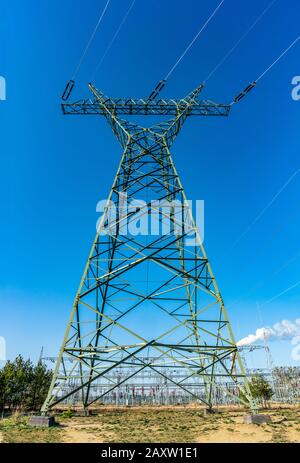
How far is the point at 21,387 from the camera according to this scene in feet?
121

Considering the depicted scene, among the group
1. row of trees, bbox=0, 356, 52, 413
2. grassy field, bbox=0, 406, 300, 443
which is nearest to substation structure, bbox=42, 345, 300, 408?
row of trees, bbox=0, 356, 52, 413

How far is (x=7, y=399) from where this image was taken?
3609cm

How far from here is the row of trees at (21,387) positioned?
34.5 m

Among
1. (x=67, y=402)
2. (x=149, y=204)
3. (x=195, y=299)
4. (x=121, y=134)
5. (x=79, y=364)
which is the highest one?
(x=121, y=134)

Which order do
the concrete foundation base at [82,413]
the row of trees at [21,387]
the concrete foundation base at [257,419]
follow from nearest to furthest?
the concrete foundation base at [257,419] < the concrete foundation base at [82,413] < the row of trees at [21,387]

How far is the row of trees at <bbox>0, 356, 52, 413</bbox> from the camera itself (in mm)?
34531

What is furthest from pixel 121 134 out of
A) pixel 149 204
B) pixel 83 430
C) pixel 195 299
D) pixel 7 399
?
pixel 7 399

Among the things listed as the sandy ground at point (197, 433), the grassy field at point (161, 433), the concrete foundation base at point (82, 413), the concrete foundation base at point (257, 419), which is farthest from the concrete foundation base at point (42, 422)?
the concrete foundation base at point (257, 419)

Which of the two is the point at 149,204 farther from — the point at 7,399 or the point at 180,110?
the point at 7,399

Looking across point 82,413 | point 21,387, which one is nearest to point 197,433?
point 82,413

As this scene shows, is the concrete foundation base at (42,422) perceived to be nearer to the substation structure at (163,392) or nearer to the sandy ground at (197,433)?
the sandy ground at (197,433)
